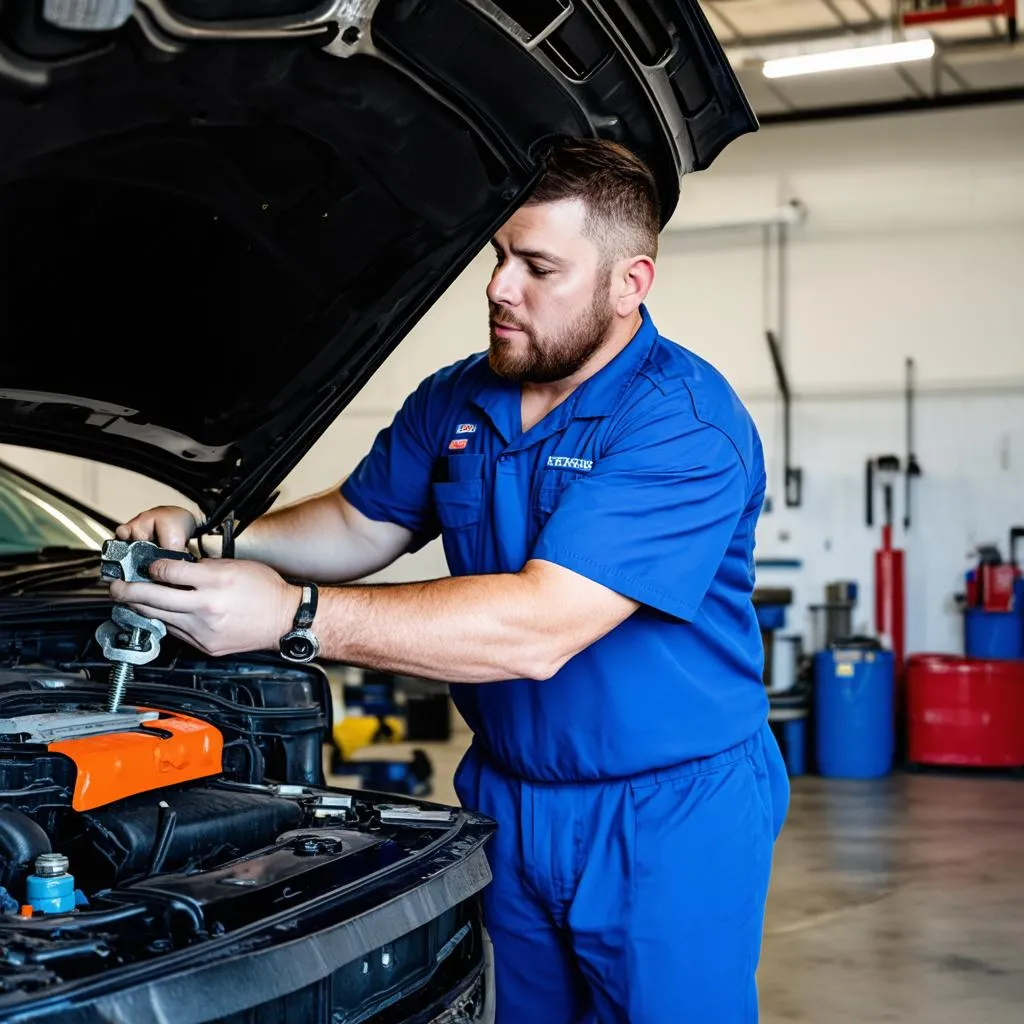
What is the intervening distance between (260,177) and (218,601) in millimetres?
502

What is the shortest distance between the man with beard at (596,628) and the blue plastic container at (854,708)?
4700 mm

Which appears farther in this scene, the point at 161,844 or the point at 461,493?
the point at 461,493

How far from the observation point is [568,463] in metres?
1.72

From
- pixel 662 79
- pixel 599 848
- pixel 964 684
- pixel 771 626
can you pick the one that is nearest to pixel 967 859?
pixel 964 684

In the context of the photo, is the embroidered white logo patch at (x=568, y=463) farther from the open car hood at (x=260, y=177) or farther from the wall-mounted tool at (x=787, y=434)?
the wall-mounted tool at (x=787, y=434)

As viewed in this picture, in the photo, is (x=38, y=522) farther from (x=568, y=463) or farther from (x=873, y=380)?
(x=873, y=380)

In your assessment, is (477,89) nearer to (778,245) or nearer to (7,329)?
(7,329)

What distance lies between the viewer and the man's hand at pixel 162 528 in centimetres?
177

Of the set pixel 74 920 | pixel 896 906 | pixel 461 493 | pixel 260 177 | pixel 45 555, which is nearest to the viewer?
pixel 74 920

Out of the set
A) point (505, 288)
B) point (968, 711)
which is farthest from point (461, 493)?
point (968, 711)

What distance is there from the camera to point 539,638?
1.53 meters

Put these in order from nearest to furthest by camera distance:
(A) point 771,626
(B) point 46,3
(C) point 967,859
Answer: (B) point 46,3 < (C) point 967,859 < (A) point 771,626

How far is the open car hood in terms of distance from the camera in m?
1.31

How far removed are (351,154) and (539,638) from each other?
0.61 metres
